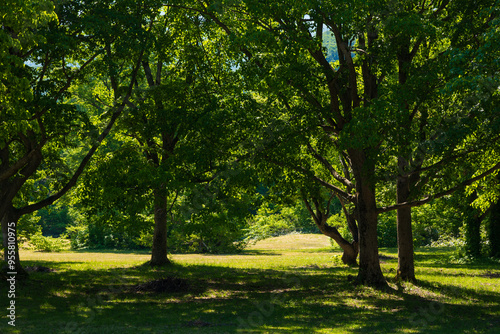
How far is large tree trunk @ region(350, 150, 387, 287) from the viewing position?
51.7 feet

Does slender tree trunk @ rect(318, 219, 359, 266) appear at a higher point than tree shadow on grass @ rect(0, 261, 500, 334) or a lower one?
higher

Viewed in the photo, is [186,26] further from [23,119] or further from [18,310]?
[18,310]

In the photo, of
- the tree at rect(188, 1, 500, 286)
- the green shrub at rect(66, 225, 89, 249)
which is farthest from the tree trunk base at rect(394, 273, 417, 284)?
the green shrub at rect(66, 225, 89, 249)

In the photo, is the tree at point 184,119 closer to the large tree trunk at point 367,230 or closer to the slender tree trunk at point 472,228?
the large tree trunk at point 367,230

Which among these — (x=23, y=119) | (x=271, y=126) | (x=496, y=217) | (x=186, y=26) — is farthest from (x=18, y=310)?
(x=496, y=217)

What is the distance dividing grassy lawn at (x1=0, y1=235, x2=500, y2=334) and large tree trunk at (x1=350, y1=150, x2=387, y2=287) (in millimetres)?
575

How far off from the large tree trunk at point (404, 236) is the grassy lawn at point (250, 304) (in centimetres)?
53

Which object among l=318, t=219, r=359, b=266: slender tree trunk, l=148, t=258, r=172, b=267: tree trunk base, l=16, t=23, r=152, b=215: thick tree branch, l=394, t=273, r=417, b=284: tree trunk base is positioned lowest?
l=148, t=258, r=172, b=267: tree trunk base

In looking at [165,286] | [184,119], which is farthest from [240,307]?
[184,119]

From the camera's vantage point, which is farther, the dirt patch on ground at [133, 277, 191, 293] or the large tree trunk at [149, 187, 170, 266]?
the large tree trunk at [149, 187, 170, 266]

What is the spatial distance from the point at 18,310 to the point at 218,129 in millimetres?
7333

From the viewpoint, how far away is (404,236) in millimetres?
16875

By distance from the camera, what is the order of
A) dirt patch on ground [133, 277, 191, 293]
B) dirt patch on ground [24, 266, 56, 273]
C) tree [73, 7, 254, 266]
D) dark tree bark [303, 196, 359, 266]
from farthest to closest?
1. dark tree bark [303, 196, 359, 266]
2. dirt patch on ground [24, 266, 56, 273]
3. dirt patch on ground [133, 277, 191, 293]
4. tree [73, 7, 254, 266]

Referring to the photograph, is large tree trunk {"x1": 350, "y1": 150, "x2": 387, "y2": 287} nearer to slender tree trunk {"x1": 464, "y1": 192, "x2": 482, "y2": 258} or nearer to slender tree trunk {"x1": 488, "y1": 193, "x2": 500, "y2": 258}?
slender tree trunk {"x1": 464, "y1": 192, "x2": 482, "y2": 258}
